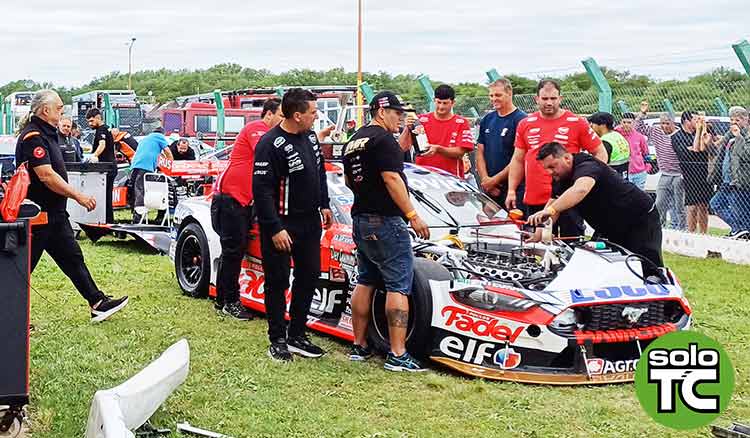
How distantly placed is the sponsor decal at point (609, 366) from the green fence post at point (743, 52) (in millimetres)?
6279

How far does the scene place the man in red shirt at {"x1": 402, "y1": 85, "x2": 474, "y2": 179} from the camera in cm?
912

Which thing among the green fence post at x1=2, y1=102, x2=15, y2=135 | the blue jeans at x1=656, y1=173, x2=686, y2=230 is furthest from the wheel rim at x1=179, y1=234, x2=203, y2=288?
the green fence post at x1=2, y1=102, x2=15, y2=135

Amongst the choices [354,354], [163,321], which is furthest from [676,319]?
[163,321]

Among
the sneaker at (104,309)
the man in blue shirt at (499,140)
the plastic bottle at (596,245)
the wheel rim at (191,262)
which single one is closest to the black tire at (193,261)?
the wheel rim at (191,262)

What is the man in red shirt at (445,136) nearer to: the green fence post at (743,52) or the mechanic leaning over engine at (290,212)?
the mechanic leaning over engine at (290,212)

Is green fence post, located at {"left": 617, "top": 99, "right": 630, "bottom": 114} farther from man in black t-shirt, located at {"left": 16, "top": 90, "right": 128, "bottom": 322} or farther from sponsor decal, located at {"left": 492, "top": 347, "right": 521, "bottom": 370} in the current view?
man in black t-shirt, located at {"left": 16, "top": 90, "right": 128, "bottom": 322}

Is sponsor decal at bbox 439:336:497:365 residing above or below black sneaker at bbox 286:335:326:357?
above

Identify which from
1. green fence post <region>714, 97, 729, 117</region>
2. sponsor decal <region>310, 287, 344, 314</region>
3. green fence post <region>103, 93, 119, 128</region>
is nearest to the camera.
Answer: sponsor decal <region>310, 287, 344, 314</region>

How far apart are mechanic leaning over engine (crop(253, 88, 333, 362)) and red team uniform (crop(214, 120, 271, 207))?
1.35 metres

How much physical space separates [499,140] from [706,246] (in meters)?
4.33

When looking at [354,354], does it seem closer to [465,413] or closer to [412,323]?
[412,323]

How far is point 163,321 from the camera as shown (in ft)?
27.0

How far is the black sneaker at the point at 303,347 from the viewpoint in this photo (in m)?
7.04

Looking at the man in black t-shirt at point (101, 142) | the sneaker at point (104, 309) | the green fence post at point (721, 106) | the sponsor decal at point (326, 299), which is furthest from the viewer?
the man in black t-shirt at point (101, 142)
